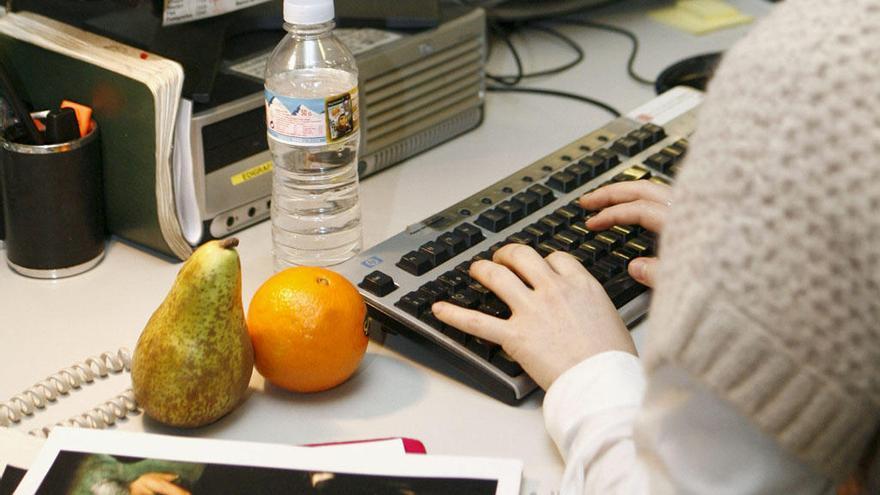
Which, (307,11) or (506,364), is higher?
(307,11)

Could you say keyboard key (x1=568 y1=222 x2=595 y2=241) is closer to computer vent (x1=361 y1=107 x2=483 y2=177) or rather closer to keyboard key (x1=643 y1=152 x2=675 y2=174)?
keyboard key (x1=643 y1=152 x2=675 y2=174)

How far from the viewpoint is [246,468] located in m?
0.70

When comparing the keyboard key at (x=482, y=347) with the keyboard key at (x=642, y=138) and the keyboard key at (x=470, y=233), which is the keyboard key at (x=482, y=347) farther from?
the keyboard key at (x=642, y=138)

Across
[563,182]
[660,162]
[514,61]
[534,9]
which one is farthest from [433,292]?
[534,9]

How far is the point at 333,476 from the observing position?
2.26ft

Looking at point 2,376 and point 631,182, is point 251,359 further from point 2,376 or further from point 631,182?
point 631,182

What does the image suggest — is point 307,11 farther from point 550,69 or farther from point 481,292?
point 550,69

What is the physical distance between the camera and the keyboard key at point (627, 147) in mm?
1080

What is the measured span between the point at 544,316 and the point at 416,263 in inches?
4.8

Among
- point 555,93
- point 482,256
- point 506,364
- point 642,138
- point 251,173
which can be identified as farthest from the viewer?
point 555,93

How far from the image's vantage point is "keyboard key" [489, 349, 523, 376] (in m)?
0.79

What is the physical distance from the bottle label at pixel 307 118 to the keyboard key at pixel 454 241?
12cm

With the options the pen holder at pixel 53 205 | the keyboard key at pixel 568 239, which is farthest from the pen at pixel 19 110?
the keyboard key at pixel 568 239

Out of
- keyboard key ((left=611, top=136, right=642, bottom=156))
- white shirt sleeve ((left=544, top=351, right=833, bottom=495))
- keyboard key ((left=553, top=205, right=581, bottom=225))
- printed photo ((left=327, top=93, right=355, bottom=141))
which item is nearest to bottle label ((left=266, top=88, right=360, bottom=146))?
printed photo ((left=327, top=93, right=355, bottom=141))
